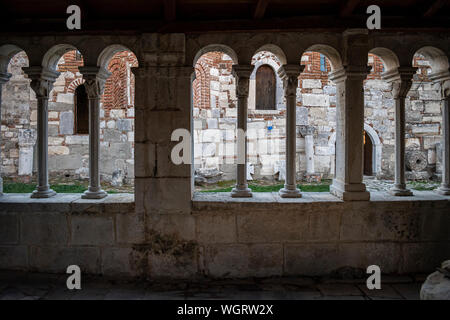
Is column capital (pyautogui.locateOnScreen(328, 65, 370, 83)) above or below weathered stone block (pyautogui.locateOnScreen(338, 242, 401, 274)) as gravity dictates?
above

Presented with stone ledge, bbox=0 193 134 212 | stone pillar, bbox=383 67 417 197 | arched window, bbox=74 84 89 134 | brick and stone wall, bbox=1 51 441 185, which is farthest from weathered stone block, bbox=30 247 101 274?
arched window, bbox=74 84 89 134

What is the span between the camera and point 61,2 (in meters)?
2.75

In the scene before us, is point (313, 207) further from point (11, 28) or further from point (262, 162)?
point (262, 162)

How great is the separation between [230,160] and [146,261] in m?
5.41

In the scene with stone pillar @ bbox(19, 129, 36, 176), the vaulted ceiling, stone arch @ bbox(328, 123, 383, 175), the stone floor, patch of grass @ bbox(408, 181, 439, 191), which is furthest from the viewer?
stone arch @ bbox(328, 123, 383, 175)

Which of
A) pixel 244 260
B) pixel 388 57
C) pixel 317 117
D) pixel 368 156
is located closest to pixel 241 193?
pixel 244 260

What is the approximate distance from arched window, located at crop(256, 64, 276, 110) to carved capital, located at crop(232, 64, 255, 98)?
17.7ft

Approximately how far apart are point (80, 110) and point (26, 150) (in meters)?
1.64

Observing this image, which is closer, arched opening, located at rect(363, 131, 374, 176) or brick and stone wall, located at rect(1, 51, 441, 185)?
brick and stone wall, located at rect(1, 51, 441, 185)

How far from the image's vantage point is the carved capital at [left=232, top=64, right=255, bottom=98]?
2.93 m

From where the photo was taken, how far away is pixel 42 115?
9.93 ft

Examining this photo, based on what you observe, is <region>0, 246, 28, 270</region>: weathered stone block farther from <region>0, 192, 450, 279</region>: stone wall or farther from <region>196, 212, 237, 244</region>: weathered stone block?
<region>196, 212, 237, 244</region>: weathered stone block

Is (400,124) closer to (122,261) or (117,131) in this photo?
(122,261)

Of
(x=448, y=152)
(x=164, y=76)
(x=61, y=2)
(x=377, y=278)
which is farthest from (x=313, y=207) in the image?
(x=61, y=2)
